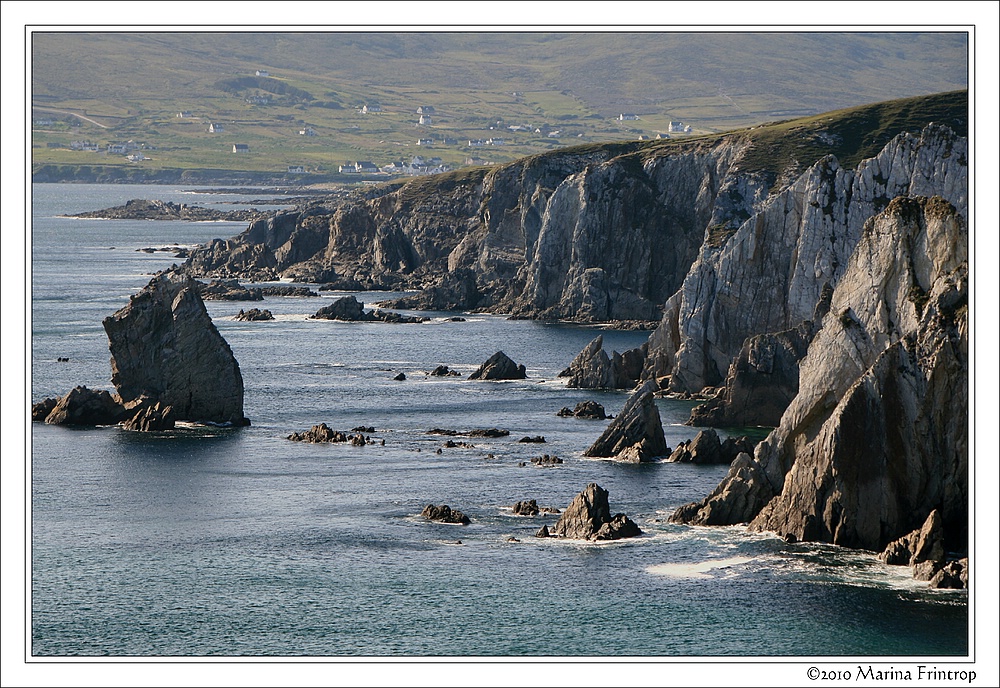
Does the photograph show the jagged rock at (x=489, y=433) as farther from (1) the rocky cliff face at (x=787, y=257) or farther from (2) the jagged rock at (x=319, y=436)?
(1) the rocky cliff face at (x=787, y=257)

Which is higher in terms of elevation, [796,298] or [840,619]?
[796,298]

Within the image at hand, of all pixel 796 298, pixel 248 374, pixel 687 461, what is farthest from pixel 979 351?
pixel 248 374

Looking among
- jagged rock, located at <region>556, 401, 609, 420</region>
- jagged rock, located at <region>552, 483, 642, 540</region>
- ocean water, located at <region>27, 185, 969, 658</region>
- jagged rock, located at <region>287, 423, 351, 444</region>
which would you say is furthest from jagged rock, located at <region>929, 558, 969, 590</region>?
jagged rock, located at <region>287, 423, 351, 444</region>

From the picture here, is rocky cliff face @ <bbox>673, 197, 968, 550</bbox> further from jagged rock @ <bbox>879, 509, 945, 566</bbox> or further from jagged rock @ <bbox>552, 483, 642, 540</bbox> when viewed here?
jagged rock @ <bbox>552, 483, 642, 540</bbox>

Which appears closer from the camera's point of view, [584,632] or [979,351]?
[979,351]

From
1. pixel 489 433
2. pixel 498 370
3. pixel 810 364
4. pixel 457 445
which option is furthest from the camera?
pixel 498 370

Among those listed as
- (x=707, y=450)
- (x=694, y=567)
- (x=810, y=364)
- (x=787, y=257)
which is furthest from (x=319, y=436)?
(x=787, y=257)

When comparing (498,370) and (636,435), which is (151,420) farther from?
(498,370)

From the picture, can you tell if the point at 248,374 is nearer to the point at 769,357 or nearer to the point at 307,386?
the point at 307,386
